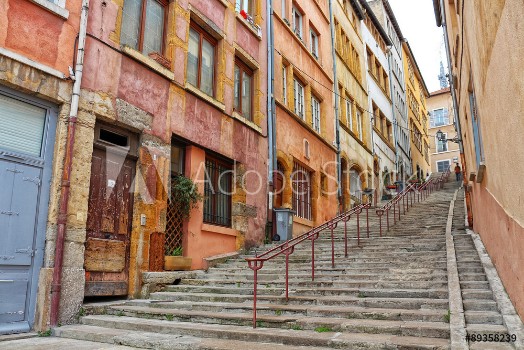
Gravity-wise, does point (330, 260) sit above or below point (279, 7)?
below

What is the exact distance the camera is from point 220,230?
9.93 meters

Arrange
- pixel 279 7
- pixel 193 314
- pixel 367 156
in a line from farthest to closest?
pixel 367 156
pixel 279 7
pixel 193 314

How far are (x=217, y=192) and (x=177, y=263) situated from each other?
2.38 meters

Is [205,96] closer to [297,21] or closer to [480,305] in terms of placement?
[480,305]

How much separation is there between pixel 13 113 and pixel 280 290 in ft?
15.6

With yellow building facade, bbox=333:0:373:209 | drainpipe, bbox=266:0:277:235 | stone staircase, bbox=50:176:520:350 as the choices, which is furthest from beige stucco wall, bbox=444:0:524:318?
yellow building facade, bbox=333:0:373:209

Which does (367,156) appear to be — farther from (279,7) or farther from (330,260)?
(330,260)

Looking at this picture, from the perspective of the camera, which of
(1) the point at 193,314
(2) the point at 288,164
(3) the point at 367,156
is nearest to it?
(1) the point at 193,314

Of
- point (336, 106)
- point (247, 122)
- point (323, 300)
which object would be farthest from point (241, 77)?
point (323, 300)

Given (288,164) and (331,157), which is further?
(331,157)

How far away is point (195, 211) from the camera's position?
30.4 feet

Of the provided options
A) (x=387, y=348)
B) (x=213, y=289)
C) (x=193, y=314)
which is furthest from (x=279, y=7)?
(x=387, y=348)

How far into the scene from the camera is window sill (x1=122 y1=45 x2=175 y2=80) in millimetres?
8117

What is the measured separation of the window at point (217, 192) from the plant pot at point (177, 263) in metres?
1.33
